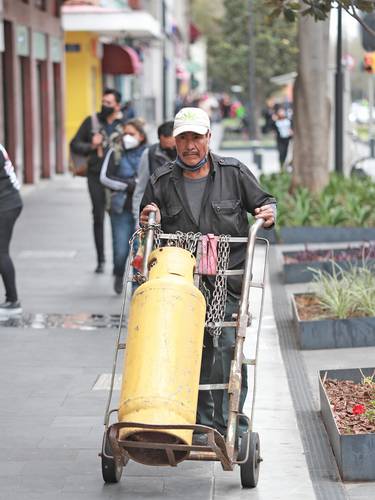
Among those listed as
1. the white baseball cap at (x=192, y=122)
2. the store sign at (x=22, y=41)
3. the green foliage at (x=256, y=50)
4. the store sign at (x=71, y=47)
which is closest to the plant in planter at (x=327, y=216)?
the store sign at (x=22, y=41)

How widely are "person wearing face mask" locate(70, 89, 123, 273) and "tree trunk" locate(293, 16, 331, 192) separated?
527 cm

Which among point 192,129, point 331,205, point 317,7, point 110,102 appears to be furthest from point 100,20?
point 192,129

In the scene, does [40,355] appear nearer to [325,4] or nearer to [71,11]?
[325,4]

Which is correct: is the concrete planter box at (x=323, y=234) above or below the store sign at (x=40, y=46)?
below

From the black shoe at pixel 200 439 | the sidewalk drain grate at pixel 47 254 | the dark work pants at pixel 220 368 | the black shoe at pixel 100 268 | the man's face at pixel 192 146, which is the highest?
the man's face at pixel 192 146

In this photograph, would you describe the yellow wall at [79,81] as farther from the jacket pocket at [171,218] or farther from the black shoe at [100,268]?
the jacket pocket at [171,218]

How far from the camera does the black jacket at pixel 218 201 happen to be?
684 centimetres

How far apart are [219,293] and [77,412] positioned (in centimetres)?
194

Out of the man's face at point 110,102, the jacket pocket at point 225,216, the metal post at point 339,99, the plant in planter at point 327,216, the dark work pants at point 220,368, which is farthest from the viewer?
the metal post at point 339,99

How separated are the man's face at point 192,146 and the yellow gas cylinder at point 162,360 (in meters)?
0.75

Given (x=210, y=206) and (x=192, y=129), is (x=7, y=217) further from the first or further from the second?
(x=192, y=129)

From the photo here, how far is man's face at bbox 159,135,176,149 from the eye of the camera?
36.0 feet

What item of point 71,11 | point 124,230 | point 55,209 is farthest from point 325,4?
point 71,11

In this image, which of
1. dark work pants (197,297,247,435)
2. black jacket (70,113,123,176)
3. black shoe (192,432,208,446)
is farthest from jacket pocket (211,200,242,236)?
black jacket (70,113,123,176)
